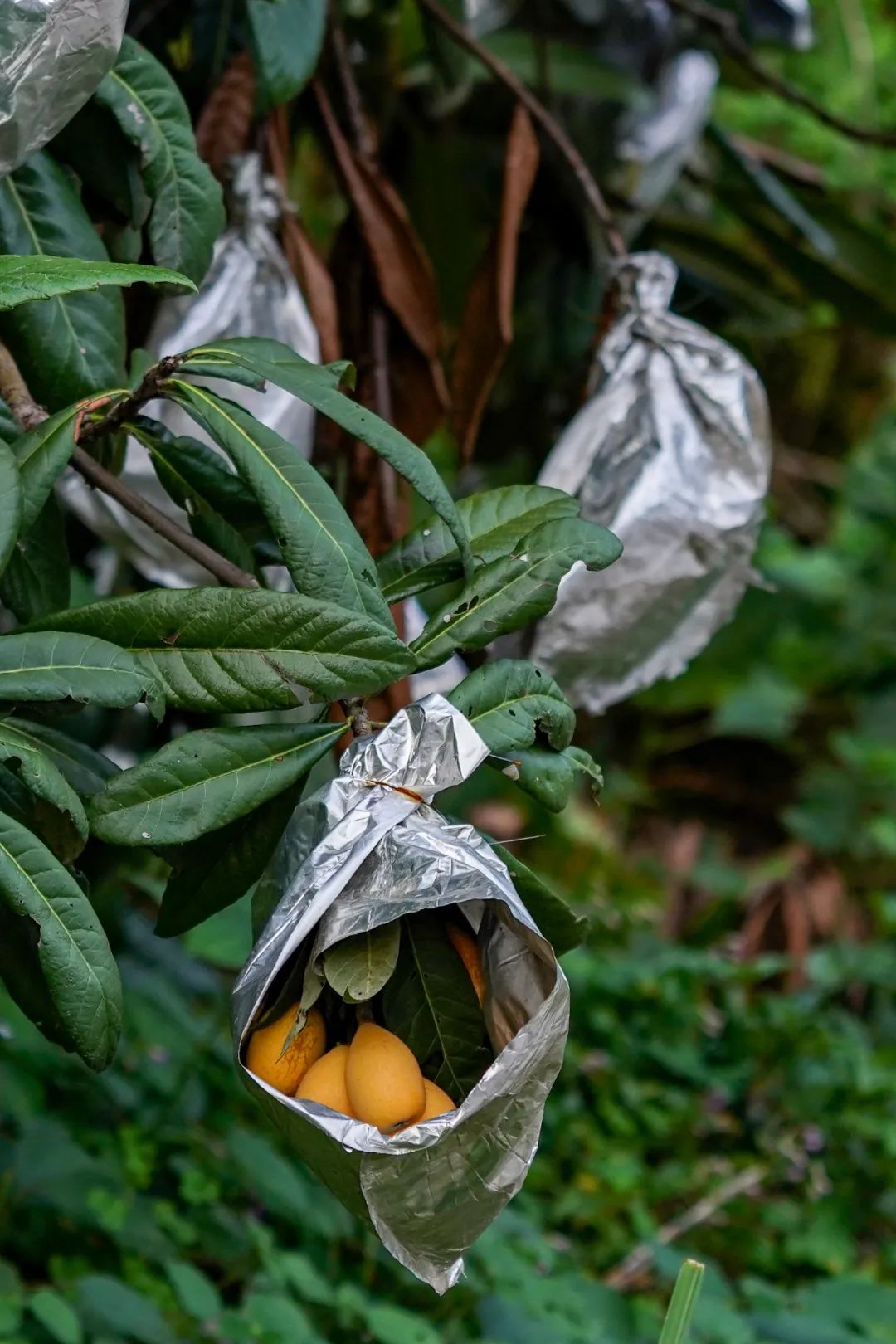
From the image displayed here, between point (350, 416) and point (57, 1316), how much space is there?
79cm

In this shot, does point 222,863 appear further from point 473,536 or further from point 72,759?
point 473,536

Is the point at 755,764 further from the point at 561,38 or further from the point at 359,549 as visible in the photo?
the point at 359,549

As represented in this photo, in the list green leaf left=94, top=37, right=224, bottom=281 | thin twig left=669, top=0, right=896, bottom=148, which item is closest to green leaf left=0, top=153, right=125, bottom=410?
green leaf left=94, top=37, right=224, bottom=281

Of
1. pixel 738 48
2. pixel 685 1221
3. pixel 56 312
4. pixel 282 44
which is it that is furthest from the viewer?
pixel 685 1221

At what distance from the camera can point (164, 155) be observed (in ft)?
2.58

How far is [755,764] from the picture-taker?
11.1ft

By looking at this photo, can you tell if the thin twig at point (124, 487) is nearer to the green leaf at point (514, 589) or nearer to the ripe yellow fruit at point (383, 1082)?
the green leaf at point (514, 589)

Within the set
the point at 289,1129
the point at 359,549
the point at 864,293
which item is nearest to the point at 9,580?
the point at 359,549

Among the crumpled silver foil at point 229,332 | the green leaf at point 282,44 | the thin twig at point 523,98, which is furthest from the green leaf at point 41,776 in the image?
the thin twig at point 523,98

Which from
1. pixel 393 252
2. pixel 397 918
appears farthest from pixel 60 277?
pixel 393 252

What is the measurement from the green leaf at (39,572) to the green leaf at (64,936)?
0.52 ft

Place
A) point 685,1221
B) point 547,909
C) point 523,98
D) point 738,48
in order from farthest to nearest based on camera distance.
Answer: point 685,1221
point 738,48
point 523,98
point 547,909

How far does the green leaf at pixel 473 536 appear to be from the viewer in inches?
27.3

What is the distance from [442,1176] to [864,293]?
126 centimetres
